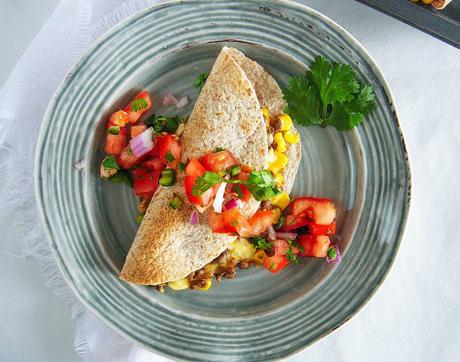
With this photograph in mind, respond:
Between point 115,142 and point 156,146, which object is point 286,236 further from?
point 115,142

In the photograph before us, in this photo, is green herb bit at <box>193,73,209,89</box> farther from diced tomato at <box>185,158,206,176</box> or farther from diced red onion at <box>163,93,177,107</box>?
diced tomato at <box>185,158,206,176</box>

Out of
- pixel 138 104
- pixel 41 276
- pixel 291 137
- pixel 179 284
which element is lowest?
pixel 41 276

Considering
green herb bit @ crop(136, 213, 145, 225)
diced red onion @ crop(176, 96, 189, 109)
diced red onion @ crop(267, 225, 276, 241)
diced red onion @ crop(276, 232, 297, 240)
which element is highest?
diced red onion @ crop(176, 96, 189, 109)

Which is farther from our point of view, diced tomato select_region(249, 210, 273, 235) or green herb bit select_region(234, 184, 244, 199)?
diced tomato select_region(249, 210, 273, 235)

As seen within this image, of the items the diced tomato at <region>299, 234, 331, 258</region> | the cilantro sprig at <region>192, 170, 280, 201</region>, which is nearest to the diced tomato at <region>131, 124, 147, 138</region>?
the cilantro sprig at <region>192, 170, 280, 201</region>

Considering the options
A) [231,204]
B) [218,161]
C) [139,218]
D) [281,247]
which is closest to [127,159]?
[139,218]

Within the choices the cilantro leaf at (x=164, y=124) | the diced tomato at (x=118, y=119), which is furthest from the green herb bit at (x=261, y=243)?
the diced tomato at (x=118, y=119)
